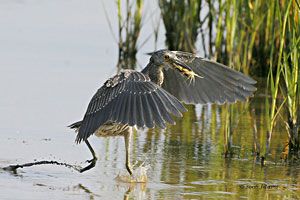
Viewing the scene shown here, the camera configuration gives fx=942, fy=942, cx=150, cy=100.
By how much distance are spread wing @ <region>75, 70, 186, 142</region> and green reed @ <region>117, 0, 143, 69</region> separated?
18.6 ft

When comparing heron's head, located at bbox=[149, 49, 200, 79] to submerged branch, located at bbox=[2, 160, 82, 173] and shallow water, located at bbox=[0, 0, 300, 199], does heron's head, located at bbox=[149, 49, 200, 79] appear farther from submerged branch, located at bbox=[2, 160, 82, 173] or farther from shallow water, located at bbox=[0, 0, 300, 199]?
submerged branch, located at bbox=[2, 160, 82, 173]

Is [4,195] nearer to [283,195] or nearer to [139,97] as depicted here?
[139,97]

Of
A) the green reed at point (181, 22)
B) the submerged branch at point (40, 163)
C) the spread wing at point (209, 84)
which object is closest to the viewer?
the submerged branch at point (40, 163)

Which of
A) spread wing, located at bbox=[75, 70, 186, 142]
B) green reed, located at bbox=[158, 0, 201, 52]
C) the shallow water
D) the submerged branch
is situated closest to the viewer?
spread wing, located at bbox=[75, 70, 186, 142]

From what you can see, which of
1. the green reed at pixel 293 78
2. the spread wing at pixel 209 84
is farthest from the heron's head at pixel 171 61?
the green reed at pixel 293 78

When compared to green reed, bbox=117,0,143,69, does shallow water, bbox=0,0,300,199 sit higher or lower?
lower

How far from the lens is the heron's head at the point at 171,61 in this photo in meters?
7.36

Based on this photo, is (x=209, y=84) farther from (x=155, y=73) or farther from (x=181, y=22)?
(x=181, y=22)

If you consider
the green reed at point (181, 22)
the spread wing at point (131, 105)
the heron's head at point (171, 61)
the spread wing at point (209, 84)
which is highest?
the green reed at point (181, 22)

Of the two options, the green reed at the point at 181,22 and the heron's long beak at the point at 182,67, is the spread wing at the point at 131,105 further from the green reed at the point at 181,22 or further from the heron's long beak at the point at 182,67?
the green reed at the point at 181,22

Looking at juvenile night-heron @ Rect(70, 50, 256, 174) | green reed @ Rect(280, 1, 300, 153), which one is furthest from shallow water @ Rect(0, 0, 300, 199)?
juvenile night-heron @ Rect(70, 50, 256, 174)

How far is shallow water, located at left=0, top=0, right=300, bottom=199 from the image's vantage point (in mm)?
6766

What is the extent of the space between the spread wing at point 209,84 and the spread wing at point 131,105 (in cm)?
76

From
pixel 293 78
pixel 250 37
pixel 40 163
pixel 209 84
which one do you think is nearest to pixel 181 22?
→ pixel 250 37
